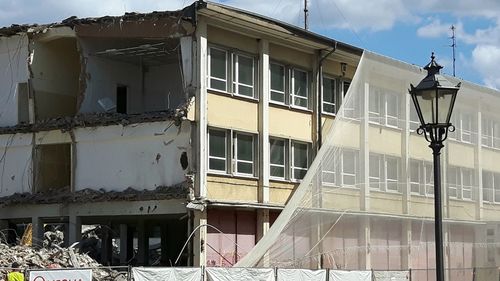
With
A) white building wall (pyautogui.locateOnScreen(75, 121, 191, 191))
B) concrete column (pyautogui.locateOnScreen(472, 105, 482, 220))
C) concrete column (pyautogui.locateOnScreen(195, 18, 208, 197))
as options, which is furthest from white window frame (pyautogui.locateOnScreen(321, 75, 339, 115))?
concrete column (pyautogui.locateOnScreen(472, 105, 482, 220))

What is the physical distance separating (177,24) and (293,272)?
10977 mm

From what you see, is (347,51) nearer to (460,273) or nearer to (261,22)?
(261,22)

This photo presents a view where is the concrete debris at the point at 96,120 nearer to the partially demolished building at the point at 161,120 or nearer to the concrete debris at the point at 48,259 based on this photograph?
the partially demolished building at the point at 161,120

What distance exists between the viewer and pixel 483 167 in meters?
24.7

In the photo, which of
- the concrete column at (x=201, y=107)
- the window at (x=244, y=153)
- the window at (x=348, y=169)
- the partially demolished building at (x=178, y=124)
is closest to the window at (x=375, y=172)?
the window at (x=348, y=169)

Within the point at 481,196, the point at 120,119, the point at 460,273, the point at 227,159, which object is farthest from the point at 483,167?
the point at 120,119

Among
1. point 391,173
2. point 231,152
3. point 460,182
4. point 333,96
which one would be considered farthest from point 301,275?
point 333,96

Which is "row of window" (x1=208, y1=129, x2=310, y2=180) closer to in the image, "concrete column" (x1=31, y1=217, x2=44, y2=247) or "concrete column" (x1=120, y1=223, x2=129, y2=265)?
"concrete column" (x1=31, y1=217, x2=44, y2=247)

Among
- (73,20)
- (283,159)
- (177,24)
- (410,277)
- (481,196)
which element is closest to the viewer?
(410,277)

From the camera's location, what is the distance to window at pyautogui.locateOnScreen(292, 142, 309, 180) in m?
33.1

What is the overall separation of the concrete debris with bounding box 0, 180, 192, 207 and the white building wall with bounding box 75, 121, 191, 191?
9.4 inches

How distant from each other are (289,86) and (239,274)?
1380 centimetres

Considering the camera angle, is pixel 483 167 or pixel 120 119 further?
pixel 120 119

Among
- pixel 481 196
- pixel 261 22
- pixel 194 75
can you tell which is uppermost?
pixel 261 22
